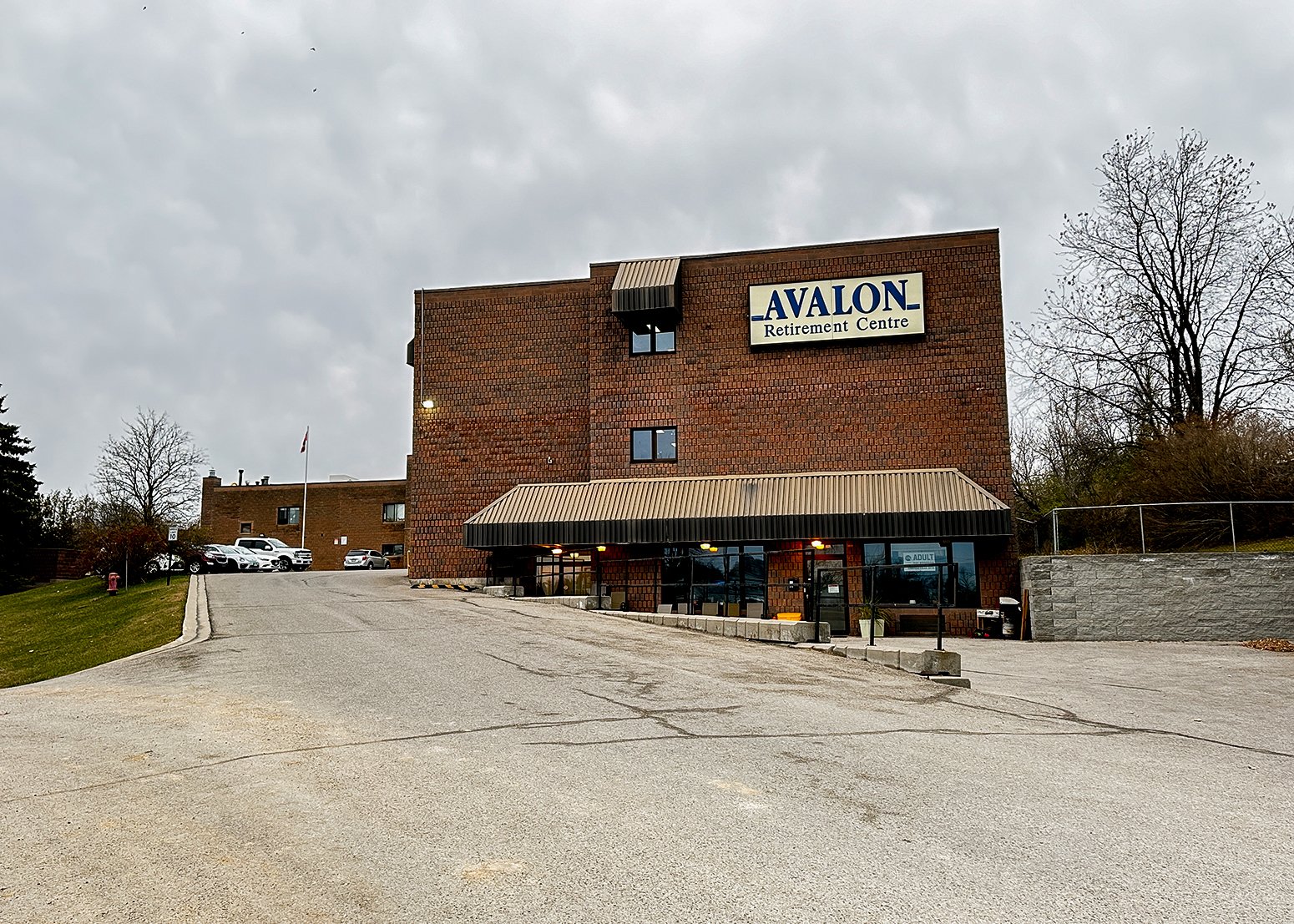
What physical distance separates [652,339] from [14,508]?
36442mm

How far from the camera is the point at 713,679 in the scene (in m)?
12.4

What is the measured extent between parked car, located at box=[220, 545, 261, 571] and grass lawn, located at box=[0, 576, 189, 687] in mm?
6211

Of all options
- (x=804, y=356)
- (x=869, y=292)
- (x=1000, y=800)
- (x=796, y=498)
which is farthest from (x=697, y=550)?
(x=1000, y=800)

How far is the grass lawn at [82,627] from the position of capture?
18203 millimetres

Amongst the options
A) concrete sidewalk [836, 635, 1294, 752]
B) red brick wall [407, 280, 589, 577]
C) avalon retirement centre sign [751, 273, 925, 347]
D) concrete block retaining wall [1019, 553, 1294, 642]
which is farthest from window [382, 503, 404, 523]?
concrete block retaining wall [1019, 553, 1294, 642]

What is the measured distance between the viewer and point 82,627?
25.5 m

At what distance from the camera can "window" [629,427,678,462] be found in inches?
1217

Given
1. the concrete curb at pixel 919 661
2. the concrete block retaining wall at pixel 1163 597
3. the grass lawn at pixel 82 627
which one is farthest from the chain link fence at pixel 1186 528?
the grass lawn at pixel 82 627

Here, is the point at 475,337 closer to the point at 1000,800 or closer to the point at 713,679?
the point at 713,679

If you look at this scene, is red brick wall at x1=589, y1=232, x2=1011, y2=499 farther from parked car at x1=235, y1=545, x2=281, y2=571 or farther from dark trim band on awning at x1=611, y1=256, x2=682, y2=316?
parked car at x1=235, y1=545, x2=281, y2=571

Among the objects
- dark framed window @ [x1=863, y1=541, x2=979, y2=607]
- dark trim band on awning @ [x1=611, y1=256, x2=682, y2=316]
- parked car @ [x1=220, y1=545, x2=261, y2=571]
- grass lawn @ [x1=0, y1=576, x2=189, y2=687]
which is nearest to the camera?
grass lawn @ [x1=0, y1=576, x2=189, y2=687]

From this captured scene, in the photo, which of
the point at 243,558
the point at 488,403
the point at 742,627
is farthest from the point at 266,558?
the point at 742,627

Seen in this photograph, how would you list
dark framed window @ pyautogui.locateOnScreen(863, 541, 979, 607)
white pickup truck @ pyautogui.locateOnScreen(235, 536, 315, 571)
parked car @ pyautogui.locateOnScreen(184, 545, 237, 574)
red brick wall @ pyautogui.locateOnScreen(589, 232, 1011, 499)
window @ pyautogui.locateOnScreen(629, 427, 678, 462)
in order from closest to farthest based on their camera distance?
dark framed window @ pyautogui.locateOnScreen(863, 541, 979, 607)
red brick wall @ pyautogui.locateOnScreen(589, 232, 1011, 499)
window @ pyautogui.locateOnScreen(629, 427, 678, 462)
parked car @ pyautogui.locateOnScreen(184, 545, 237, 574)
white pickup truck @ pyautogui.locateOnScreen(235, 536, 315, 571)

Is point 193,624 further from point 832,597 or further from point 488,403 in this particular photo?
point 488,403
